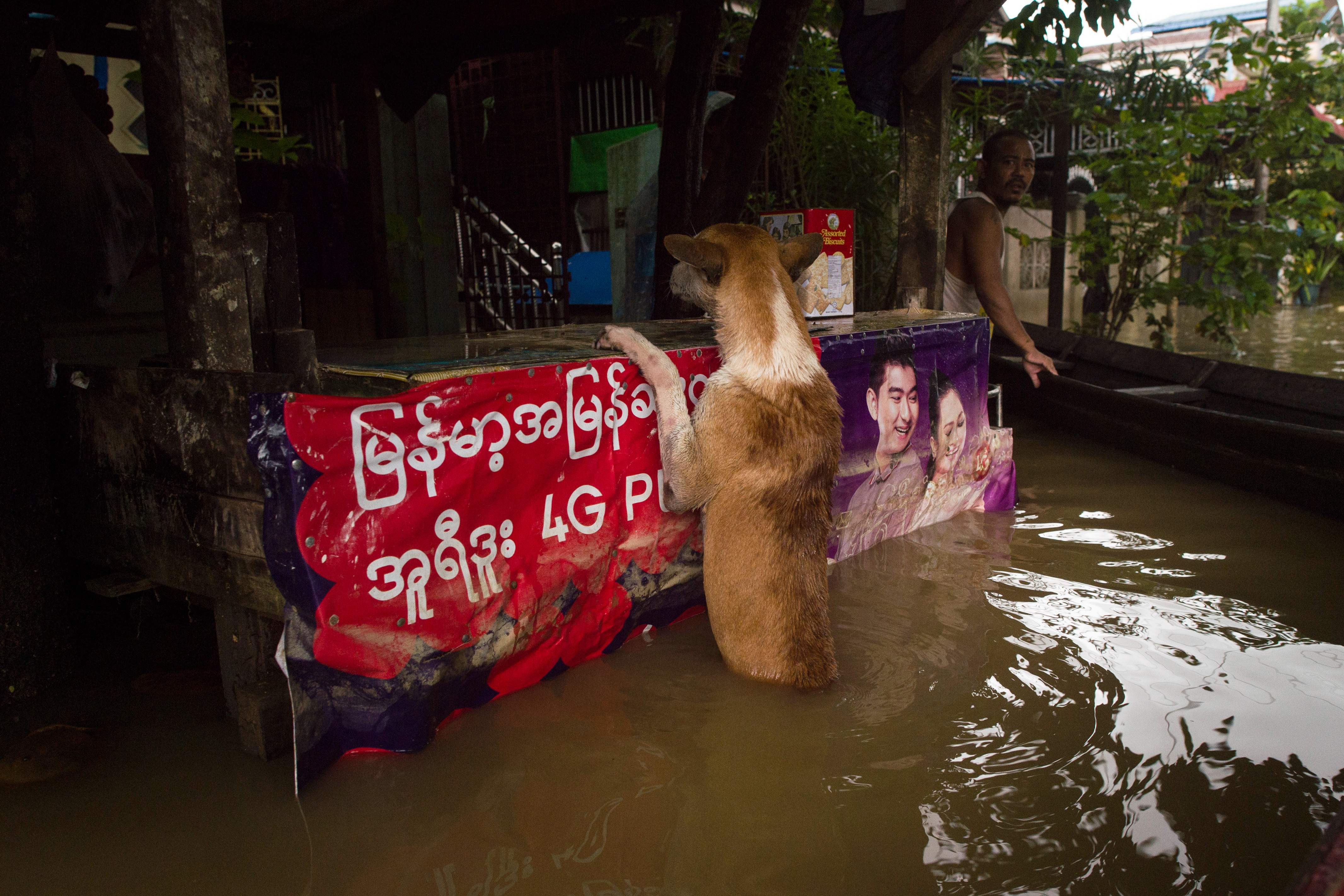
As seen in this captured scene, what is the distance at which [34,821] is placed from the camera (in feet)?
7.59

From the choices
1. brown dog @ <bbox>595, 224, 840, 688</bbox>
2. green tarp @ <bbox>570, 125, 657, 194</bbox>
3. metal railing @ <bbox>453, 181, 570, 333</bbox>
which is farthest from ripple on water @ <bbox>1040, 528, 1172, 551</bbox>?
green tarp @ <bbox>570, 125, 657, 194</bbox>

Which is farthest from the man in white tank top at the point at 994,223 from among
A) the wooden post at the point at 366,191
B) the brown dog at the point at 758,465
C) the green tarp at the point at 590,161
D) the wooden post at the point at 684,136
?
the green tarp at the point at 590,161

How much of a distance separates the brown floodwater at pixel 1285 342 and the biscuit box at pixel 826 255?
230 inches

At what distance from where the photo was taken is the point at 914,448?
4359 mm

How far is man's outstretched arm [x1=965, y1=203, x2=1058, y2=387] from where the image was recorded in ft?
17.2

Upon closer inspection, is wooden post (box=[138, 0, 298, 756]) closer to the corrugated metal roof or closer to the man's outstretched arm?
the man's outstretched arm

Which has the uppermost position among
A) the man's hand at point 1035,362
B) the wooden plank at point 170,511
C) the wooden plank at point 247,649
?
the man's hand at point 1035,362

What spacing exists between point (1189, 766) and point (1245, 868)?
1.41 ft

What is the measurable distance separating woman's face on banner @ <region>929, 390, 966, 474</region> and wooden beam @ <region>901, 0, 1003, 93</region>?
1.82m

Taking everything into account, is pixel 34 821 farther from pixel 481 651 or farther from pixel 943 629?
pixel 943 629

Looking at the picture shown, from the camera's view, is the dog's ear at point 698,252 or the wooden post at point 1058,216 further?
the wooden post at point 1058,216

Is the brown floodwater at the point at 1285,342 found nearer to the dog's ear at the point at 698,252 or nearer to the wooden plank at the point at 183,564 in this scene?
Answer: the dog's ear at the point at 698,252

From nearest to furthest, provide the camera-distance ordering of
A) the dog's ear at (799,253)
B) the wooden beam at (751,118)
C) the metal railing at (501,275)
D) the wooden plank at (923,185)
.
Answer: the dog's ear at (799,253) → the wooden plank at (923,185) → the wooden beam at (751,118) → the metal railing at (501,275)

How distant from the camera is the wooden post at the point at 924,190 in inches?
200
